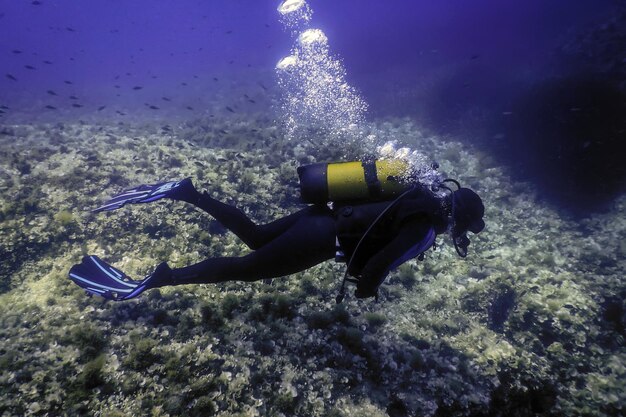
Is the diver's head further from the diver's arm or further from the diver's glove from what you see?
the diver's glove

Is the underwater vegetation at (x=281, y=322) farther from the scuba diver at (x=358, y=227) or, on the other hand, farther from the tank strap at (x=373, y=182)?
the tank strap at (x=373, y=182)

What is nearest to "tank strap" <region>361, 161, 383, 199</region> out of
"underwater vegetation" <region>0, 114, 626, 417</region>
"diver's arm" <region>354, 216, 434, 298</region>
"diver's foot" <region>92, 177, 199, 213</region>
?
"diver's arm" <region>354, 216, 434, 298</region>

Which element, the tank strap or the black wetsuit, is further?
the tank strap

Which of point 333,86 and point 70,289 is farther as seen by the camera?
point 333,86

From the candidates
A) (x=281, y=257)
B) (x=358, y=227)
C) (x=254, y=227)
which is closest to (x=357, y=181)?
(x=358, y=227)

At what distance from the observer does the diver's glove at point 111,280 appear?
433cm

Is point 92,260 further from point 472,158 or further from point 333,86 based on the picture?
point 333,86

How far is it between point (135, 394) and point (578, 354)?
671cm

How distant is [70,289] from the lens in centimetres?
534

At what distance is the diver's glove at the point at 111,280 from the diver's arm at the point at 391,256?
2728mm

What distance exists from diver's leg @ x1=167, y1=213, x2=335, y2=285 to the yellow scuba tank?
0.39 m

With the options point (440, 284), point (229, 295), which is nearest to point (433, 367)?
point (440, 284)

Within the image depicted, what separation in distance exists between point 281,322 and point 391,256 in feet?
7.55

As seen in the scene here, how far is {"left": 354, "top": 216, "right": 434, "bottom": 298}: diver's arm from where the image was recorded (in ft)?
11.1
